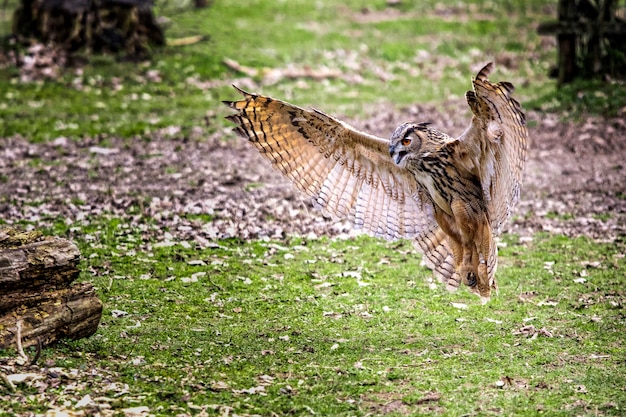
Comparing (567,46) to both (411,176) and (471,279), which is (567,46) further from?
(471,279)

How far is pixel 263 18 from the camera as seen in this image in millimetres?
22312

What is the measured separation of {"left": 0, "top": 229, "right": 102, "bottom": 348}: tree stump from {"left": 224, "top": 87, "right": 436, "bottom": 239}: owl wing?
1771 mm

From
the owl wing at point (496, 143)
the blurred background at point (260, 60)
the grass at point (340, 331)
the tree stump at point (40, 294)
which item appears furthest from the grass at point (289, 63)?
the owl wing at point (496, 143)

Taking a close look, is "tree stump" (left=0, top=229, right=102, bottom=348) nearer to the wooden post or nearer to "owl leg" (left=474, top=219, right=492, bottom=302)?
"owl leg" (left=474, top=219, right=492, bottom=302)

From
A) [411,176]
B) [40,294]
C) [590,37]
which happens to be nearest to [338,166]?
[411,176]

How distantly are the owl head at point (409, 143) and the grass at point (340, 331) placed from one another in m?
1.55

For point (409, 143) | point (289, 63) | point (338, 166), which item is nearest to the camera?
point (409, 143)

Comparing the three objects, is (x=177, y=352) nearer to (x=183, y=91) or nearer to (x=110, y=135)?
(x=110, y=135)

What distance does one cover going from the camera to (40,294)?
6.12 m

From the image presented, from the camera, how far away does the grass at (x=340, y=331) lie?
583 centimetres

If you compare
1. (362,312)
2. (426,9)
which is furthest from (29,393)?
(426,9)

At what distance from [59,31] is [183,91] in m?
3.12

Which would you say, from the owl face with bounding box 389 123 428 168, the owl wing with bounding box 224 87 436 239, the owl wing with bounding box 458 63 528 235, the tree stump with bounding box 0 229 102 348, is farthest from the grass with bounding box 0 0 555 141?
the owl wing with bounding box 458 63 528 235

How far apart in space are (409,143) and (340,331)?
1.75m
